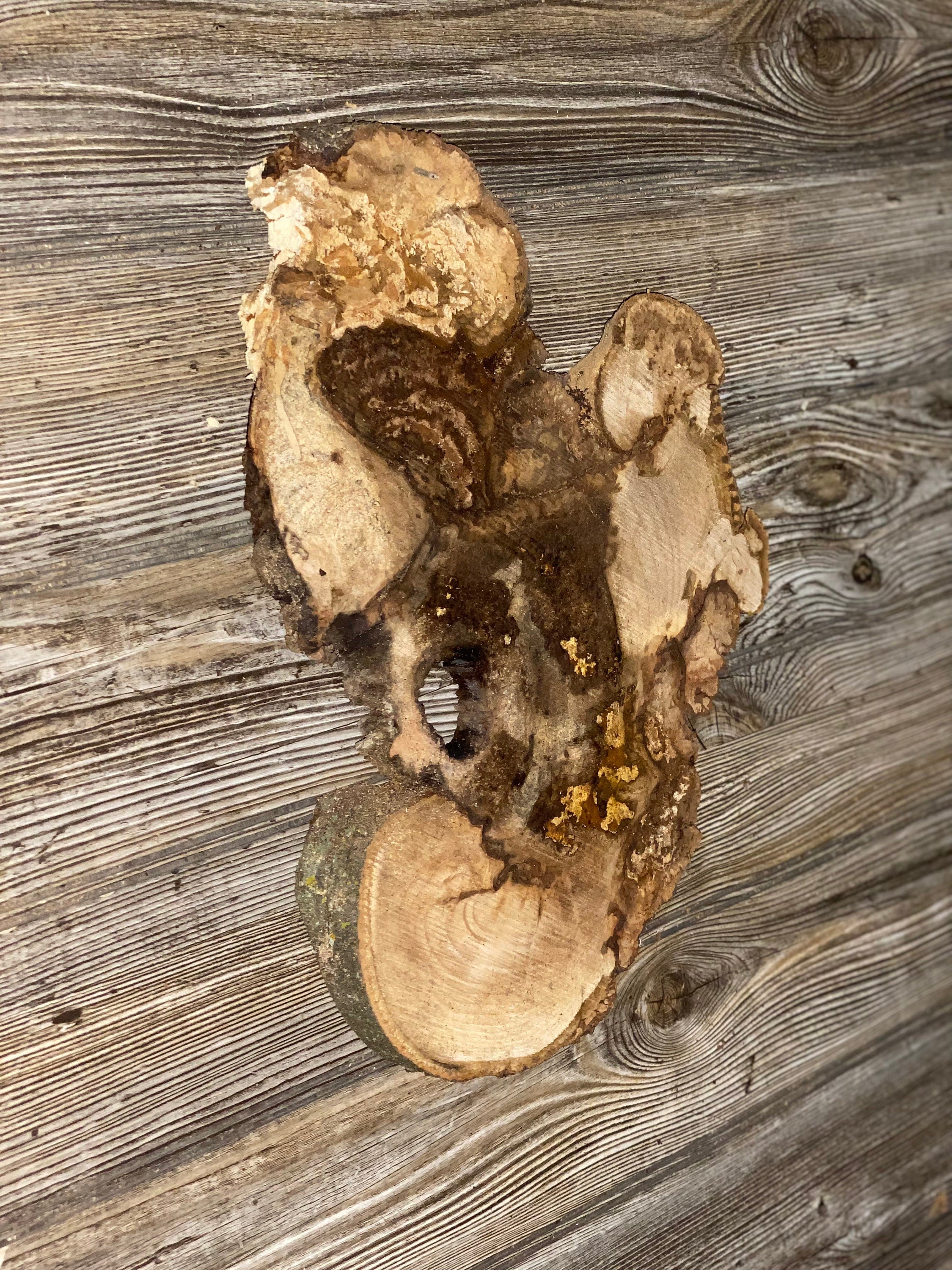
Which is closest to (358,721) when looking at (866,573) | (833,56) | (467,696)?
(467,696)

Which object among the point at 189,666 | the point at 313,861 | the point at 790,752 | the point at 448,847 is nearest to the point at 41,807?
the point at 189,666

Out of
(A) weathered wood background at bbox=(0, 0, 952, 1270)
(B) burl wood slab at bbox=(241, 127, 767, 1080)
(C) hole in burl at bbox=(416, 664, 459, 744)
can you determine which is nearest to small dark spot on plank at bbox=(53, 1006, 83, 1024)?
(A) weathered wood background at bbox=(0, 0, 952, 1270)

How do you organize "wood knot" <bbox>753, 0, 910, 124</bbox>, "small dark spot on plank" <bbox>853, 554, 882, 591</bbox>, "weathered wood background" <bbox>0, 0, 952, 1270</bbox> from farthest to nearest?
1. "small dark spot on plank" <bbox>853, 554, 882, 591</bbox>
2. "wood knot" <bbox>753, 0, 910, 124</bbox>
3. "weathered wood background" <bbox>0, 0, 952, 1270</bbox>

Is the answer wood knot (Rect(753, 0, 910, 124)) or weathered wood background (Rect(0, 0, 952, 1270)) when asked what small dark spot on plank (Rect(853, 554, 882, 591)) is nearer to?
weathered wood background (Rect(0, 0, 952, 1270))

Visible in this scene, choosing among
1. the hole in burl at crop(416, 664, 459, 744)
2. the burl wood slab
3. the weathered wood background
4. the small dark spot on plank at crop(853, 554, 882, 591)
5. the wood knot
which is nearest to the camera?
the burl wood slab

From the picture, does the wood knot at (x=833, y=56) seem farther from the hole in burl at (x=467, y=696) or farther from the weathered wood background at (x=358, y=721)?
the hole in burl at (x=467, y=696)

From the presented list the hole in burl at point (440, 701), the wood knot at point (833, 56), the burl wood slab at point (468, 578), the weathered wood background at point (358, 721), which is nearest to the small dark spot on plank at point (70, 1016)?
the weathered wood background at point (358, 721)

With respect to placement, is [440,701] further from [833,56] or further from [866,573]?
[833,56]

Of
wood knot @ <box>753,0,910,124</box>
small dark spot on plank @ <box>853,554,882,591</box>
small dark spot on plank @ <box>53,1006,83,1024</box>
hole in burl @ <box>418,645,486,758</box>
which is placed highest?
wood knot @ <box>753,0,910,124</box>

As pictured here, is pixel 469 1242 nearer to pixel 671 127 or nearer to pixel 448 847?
→ pixel 448 847

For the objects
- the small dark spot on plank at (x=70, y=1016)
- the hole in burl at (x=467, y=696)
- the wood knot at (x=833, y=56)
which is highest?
the wood knot at (x=833, y=56)
